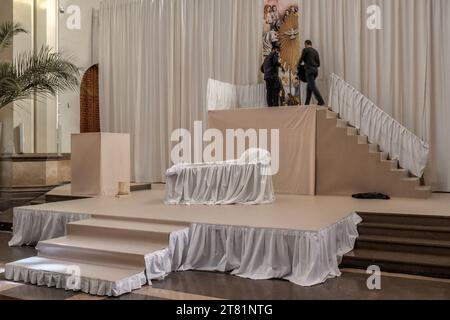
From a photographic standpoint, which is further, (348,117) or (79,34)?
(79,34)

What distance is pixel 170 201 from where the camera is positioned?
21.5ft

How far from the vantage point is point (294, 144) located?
26.6 ft

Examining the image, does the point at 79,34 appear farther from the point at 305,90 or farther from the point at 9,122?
the point at 305,90

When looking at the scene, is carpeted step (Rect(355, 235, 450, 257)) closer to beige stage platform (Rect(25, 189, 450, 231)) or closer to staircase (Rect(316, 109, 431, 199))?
beige stage platform (Rect(25, 189, 450, 231))

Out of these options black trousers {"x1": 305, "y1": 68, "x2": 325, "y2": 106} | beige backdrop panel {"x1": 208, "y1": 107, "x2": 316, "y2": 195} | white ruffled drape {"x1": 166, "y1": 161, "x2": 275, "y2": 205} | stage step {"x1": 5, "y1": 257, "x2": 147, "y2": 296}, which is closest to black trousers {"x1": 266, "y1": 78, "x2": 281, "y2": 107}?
beige backdrop panel {"x1": 208, "y1": 107, "x2": 316, "y2": 195}

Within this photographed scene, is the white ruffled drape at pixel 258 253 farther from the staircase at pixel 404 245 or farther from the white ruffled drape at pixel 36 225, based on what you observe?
A: the white ruffled drape at pixel 36 225

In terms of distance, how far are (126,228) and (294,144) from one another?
162 inches

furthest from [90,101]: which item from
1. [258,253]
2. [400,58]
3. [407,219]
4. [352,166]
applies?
[407,219]

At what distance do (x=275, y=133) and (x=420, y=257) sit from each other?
4.09 meters

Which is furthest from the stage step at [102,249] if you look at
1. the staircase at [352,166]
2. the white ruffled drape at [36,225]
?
the staircase at [352,166]

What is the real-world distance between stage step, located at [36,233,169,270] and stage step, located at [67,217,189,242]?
0.04 metres
